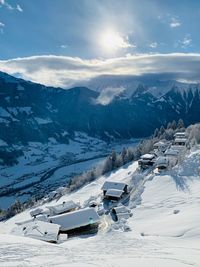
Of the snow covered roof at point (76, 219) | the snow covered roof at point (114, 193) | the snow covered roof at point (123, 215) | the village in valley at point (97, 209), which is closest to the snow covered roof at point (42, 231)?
the village in valley at point (97, 209)

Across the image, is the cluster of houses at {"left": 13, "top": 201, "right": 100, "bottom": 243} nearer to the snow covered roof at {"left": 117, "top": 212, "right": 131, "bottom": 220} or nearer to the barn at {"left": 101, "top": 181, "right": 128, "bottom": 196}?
the snow covered roof at {"left": 117, "top": 212, "right": 131, "bottom": 220}

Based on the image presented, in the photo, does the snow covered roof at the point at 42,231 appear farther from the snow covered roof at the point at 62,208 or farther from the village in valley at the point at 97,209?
the snow covered roof at the point at 62,208

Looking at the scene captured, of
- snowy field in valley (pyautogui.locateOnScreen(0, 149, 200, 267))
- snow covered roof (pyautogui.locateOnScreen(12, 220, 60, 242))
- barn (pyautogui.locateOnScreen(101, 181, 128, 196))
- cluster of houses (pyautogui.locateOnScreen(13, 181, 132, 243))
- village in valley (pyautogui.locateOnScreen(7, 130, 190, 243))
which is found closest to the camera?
snowy field in valley (pyautogui.locateOnScreen(0, 149, 200, 267))

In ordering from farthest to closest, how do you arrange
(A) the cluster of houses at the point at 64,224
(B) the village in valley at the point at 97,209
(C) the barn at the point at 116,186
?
(C) the barn at the point at 116,186 → (B) the village in valley at the point at 97,209 → (A) the cluster of houses at the point at 64,224

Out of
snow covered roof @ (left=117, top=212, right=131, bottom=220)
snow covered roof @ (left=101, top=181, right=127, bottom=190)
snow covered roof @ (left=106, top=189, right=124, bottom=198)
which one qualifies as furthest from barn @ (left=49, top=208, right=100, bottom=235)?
snow covered roof @ (left=101, top=181, right=127, bottom=190)

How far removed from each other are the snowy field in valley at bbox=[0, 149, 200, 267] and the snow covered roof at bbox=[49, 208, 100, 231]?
2.38 m

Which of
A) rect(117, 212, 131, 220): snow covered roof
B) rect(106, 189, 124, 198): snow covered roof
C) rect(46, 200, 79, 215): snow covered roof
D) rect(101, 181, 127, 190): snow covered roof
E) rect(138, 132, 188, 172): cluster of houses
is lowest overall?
rect(46, 200, 79, 215): snow covered roof

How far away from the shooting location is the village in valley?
59.2 meters

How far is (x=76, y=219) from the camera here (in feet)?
210

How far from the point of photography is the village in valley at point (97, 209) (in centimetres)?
5922

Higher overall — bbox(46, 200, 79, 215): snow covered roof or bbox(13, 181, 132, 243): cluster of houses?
bbox(13, 181, 132, 243): cluster of houses

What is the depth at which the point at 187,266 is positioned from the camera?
25922 mm

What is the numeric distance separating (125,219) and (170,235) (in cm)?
1865

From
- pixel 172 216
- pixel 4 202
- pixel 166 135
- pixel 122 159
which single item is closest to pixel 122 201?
pixel 172 216
